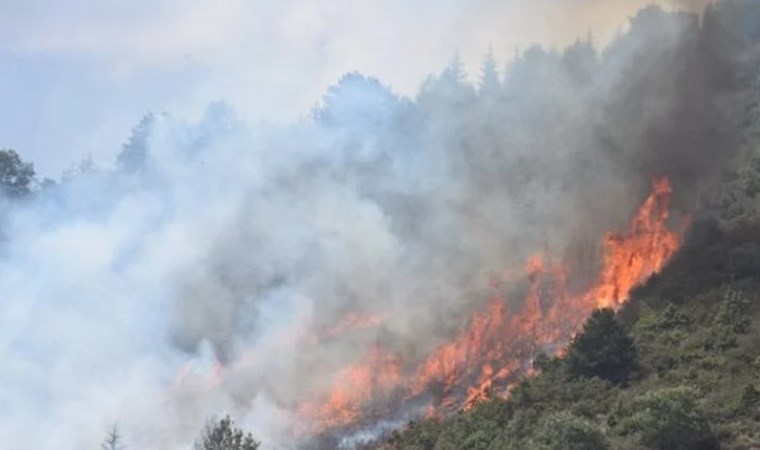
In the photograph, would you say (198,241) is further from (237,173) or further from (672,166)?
(672,166)

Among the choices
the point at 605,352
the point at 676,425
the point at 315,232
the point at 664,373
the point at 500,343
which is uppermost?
the point at 315,232

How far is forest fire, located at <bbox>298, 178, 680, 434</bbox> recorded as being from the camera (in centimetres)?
4728

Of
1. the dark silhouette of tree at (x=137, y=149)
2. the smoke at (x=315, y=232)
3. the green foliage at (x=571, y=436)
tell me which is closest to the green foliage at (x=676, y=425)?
the green foliage at (x=571, y=436)

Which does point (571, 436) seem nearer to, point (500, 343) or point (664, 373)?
point (664, 373)

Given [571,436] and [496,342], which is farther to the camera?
[496,342]

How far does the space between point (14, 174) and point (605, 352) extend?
6558cm

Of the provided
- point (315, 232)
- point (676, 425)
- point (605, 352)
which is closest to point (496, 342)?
point (605, 352)

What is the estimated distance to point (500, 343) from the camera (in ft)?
165

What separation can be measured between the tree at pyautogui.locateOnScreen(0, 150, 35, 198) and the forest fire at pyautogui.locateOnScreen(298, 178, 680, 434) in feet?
157

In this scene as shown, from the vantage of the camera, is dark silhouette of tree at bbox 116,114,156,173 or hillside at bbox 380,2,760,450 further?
dark silhouette of tree at bbox 116,114,156,173

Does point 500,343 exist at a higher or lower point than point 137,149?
lower

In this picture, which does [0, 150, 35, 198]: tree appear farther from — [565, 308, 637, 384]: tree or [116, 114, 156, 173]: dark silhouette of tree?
[565, 308, 637, 384]: tree

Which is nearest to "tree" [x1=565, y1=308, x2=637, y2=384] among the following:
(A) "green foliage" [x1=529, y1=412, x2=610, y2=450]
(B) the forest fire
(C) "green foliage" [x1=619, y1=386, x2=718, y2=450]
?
(B) the forest fire

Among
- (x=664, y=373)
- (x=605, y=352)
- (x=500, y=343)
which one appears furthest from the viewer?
(x=500, y=343)
